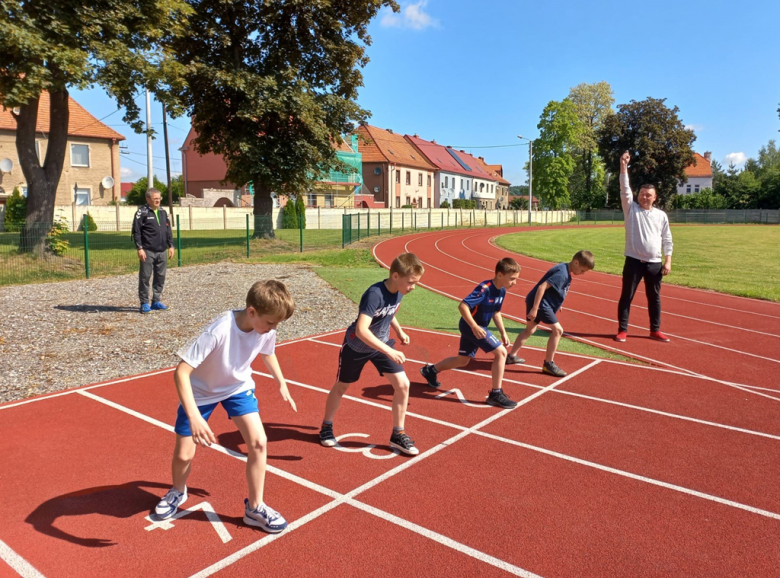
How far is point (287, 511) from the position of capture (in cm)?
369

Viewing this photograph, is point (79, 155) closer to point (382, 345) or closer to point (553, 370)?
point (553, 370)

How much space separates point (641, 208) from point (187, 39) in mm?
19930

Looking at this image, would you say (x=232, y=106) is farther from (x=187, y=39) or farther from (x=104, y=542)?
(x=104, y=542)

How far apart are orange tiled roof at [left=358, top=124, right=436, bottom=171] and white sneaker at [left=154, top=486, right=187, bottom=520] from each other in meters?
52.2

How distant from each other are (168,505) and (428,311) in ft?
25.8

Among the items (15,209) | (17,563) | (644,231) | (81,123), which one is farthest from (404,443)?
(81,123)

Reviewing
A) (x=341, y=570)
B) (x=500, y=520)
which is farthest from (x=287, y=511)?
(x=500, y=520)

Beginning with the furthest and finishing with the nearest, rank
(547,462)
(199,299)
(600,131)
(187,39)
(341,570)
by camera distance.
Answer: (600,131) → (187,39) → (199,299) → (547,462) → (341,570)

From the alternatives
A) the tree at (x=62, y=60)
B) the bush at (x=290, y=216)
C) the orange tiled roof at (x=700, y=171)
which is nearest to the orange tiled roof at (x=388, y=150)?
the bush at (x=290, y=216)

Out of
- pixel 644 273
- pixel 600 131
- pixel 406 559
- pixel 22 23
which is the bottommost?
pixel 406 559

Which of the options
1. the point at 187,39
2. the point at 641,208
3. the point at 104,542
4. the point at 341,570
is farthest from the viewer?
the point at 187,39

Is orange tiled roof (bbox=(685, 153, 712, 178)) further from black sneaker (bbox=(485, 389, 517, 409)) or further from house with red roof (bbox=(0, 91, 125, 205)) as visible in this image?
black sneaker (bbox=(485, 389, 517, 409))

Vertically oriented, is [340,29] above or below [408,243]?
above

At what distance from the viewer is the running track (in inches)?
126
